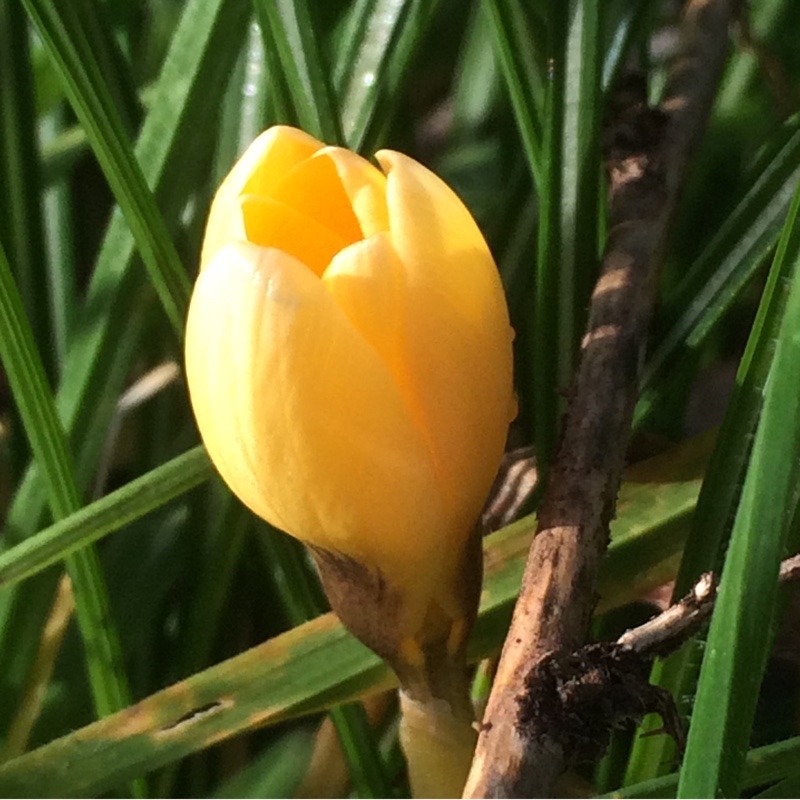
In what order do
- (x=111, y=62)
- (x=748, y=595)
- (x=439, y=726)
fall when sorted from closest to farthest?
(x=748, y=595) < (x=439, y=726) < (x=111, y=62)

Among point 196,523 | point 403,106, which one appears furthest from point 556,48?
point 196,523

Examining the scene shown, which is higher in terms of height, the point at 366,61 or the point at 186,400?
the point at 366,61

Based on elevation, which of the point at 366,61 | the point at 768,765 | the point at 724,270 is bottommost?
the point at 768,765

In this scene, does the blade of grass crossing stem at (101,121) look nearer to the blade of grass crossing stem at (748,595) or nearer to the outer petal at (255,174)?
the outer petal at (255,174)

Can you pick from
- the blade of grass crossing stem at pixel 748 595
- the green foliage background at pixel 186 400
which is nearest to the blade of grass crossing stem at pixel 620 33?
the green foliage background at pixel 186 400

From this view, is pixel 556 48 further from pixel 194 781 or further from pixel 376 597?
pixel 194 781

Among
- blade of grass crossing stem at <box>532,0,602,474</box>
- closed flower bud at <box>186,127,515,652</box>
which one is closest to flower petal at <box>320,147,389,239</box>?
closed flower bud at <box>186,127,515,652</box>

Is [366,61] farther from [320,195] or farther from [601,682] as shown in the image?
[601,682]

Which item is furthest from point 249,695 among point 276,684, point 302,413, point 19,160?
point 19,160

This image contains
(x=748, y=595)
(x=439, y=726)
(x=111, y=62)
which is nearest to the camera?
(x=748, y=595)
